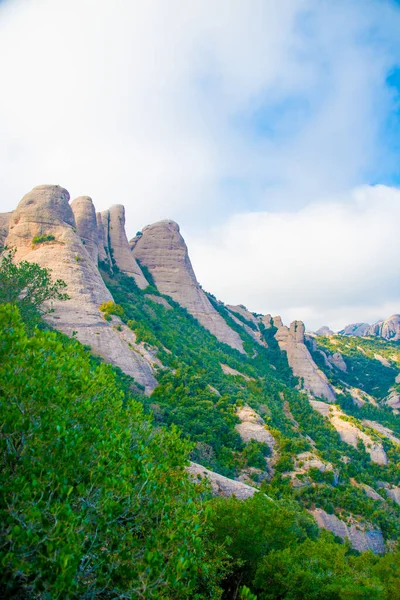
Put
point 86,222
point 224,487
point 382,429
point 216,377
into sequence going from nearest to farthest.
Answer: point 224,487 < point 216,377 < point 86,222 < point 382,429

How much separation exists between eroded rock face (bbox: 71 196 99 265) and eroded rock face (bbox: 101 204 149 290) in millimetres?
6183

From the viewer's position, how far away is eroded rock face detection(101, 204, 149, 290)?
60.4 meters

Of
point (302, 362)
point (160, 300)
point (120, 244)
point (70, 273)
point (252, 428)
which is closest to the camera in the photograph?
point (252, 428)

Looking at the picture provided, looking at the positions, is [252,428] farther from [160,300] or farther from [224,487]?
[160,300]

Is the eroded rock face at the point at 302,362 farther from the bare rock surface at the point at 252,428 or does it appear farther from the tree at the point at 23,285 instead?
the tree at the point at 23,285

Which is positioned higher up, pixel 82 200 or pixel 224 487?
pixel 82 200

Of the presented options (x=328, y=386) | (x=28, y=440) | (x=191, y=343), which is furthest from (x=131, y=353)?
(x=328, y=386)

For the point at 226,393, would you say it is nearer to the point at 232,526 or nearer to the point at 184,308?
the point at 232,526

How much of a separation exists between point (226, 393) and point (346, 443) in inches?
750

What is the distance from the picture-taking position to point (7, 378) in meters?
7.89

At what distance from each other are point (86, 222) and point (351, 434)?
48.5 meters

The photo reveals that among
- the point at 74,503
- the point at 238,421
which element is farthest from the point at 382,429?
the point at 74,503

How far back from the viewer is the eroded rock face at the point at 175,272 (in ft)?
214

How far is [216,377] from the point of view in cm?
4119
